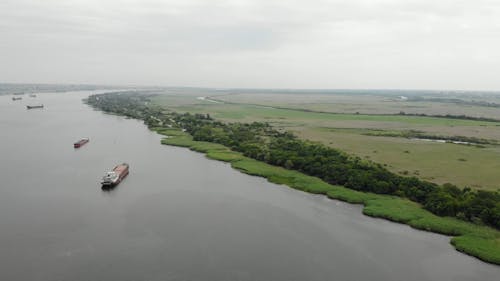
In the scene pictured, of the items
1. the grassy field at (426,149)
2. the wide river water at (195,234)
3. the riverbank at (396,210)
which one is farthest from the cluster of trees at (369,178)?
the grassy field at (426,149)

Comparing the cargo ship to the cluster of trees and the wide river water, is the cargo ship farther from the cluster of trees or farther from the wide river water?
the cluster of trees

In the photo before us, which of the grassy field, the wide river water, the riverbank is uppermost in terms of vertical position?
the grassy field

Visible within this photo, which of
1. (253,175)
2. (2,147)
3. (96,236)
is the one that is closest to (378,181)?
(253,175)


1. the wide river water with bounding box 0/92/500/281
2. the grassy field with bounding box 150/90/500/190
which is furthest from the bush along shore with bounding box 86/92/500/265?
the grassy field with bounding box 150/90/500/190

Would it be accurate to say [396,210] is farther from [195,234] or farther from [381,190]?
[195,234]

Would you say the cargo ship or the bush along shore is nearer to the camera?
the bush along shore

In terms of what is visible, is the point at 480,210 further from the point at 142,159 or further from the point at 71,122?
the point at 71,122
